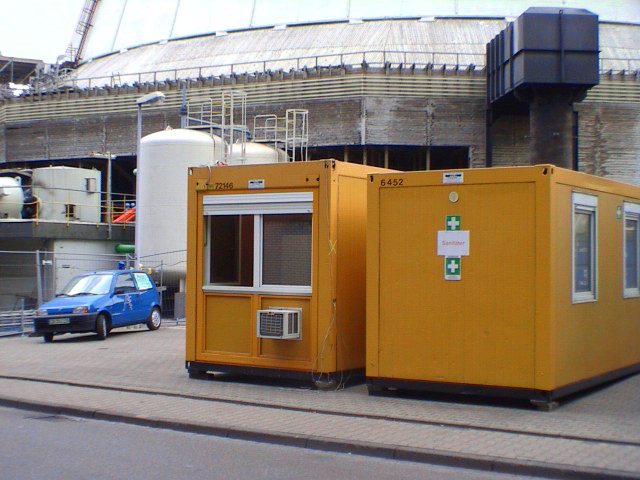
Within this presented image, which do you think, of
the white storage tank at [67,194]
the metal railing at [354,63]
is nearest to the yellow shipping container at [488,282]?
the metal railing at [354,63]

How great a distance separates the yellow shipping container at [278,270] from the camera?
11492 mm

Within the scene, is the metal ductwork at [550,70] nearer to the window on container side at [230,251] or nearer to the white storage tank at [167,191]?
the white storage tank at [167,191]

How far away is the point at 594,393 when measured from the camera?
443 inches

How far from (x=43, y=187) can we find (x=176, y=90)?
777 centimetres

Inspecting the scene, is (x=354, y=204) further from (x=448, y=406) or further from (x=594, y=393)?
(x=594, y=393)

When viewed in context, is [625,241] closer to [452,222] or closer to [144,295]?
[452,222]

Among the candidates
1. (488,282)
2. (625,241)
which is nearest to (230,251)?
(488,282)

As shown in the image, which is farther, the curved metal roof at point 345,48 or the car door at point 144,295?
the curved metal roof at point 345,48

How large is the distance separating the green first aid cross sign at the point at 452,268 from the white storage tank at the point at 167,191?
2034 centimetres

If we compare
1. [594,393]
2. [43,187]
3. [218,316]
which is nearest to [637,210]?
[594,393]

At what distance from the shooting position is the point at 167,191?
30391mm

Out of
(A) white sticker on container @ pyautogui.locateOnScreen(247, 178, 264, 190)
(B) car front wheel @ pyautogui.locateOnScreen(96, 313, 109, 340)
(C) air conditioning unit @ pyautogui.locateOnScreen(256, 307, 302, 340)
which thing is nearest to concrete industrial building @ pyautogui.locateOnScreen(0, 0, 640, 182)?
(B) car front wheel @ pyautogui.locateOnScreen(96, 313, 109, 340)

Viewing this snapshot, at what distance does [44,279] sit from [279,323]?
51.5ft

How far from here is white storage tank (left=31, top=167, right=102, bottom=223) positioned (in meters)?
34.7
